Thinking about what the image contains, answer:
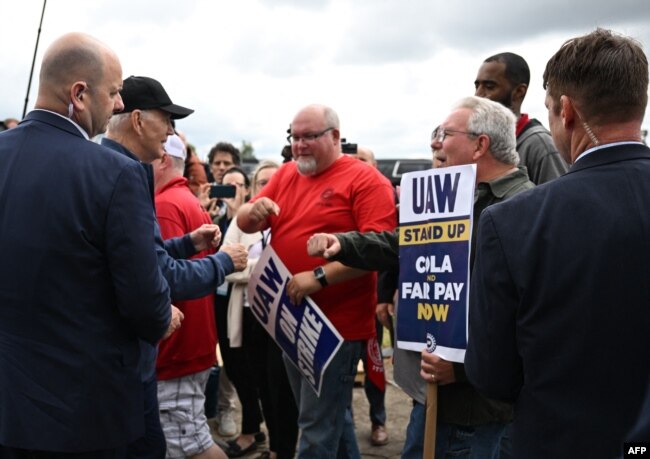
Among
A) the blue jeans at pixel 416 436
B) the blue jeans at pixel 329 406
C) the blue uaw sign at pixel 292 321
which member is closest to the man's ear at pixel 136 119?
the blue uaw sign at pixel 292 321

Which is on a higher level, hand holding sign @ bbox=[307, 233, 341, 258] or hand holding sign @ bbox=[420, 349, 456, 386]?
hand holding sign @ bbox=[307, 233, 341, 258]

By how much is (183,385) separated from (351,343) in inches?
36.4

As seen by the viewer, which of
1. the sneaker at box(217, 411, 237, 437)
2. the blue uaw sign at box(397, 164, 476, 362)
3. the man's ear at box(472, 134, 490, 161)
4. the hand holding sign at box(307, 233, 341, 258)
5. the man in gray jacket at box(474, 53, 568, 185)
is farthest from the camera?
the sneaker at box(217, 411, 237, 437)

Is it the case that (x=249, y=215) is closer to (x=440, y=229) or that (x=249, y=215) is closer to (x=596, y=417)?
(x=440, y=229)

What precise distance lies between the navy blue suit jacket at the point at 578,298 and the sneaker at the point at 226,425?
385 cm

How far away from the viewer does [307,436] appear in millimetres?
3305

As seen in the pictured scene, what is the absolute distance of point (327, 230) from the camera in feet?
11.1

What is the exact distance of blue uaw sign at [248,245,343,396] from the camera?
10.4 feet

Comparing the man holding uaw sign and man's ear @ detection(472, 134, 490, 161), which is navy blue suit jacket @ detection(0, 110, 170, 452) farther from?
man's ear @ detection(472, 134, 490, 161)

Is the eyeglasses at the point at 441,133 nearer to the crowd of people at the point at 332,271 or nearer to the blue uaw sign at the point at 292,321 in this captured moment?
the crowd of people at the point at 332,271

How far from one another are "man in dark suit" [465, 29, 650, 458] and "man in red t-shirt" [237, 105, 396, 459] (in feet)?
5.43

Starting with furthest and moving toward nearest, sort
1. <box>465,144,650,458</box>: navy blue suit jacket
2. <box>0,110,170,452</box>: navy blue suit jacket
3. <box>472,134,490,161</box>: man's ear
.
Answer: <box>472,134,490,161</box>: man's ear → <box>0,110,170,452</box>: navy blue suit jacket → <box>465,144,650,458</box>: navy blue suit jacket

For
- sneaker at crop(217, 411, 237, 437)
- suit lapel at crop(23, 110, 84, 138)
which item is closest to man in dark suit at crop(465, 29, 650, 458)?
suit lapel at crop(23, 110, 84, 138)

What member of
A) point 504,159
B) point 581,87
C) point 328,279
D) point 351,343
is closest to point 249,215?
point 328,279
